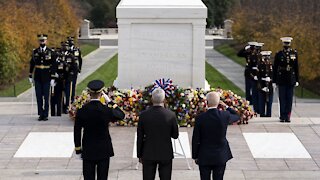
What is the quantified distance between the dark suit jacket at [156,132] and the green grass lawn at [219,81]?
1250cm

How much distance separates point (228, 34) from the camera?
49.3 m

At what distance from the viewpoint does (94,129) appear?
7.43 m

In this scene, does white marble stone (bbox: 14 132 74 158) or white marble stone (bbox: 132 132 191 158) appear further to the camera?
white marble stone (bbox: 14 132 74 158)

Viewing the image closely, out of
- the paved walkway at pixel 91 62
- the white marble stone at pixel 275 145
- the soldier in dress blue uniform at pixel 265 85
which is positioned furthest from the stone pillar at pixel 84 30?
the white marble stone at pixel 275 145

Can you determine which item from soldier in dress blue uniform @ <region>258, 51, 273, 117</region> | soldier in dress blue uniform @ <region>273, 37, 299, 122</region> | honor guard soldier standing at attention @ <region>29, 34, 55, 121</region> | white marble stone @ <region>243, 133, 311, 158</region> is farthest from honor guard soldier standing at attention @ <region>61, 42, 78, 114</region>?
white marble stone @ <region>243, 133, 311, 158</region>

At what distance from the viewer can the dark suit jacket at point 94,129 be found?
740cm

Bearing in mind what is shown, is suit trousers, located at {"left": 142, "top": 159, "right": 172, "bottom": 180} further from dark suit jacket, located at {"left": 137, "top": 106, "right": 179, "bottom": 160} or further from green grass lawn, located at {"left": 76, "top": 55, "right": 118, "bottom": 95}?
green grass lawn, located at {"left": 76, "top": 55, "right": 118, "bottom": 95}

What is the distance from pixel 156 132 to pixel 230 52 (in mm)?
31909

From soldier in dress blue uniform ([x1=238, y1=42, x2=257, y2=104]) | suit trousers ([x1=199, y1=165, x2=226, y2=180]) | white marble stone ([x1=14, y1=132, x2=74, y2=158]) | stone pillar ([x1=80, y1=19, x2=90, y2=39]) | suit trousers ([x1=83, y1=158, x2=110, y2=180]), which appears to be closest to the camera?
suit trousers ([x1=199, y1=165, x2=226, y2=180])

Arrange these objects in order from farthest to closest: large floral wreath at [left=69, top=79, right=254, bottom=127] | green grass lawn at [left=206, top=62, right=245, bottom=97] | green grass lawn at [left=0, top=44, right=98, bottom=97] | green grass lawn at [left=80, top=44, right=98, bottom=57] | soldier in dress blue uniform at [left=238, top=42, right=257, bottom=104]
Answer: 1. green grass lawn at [left=80, top=44, right=98, bottom=57]
2. green grass lawn at [left=206, top=62, right=245, bottom=97]
3. green grass lawn at [left=0, top=44, right=98, bottom=97]
4. soldier in dress blue uniform at [left=238, top=42, right=257, bottom=104]
5. large floral wreath at [left=69, top=79, right=254, bottom=127]

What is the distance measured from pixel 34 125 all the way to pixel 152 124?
5.00 meters

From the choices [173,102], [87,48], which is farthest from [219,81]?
[87,48]

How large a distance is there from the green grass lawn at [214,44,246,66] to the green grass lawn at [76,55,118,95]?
5.89m

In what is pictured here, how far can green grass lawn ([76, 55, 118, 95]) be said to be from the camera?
73.7ft
